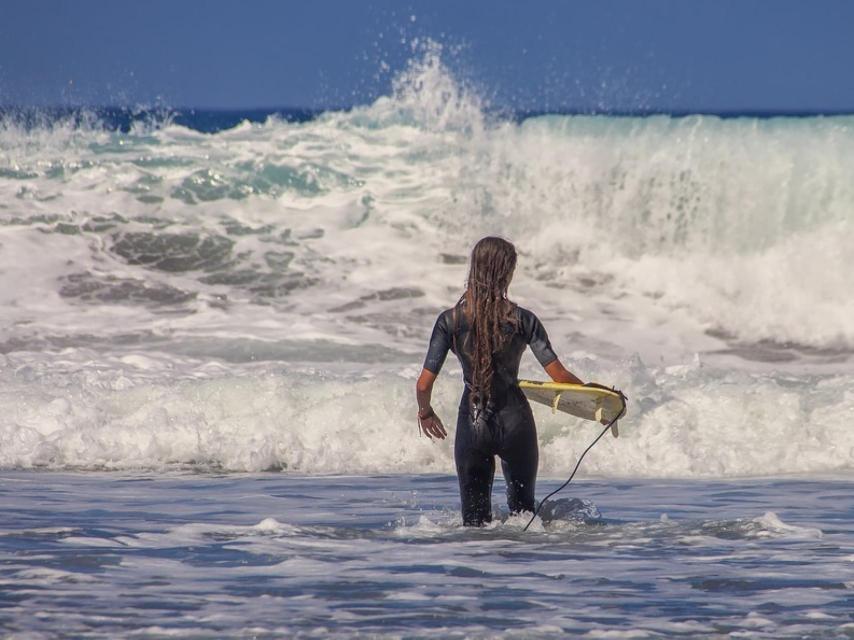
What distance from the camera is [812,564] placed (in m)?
7.02

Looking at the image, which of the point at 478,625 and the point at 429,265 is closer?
the point at 478,625

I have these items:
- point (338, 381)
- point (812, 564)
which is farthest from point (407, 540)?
point (338, 381)

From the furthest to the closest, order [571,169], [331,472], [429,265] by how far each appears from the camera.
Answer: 1. [571,169]
2. [429,265]
3. [331,472]

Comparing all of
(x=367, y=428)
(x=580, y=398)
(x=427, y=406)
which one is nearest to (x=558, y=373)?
(x=580, y=398)

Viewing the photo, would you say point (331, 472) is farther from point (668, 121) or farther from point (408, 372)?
point (668, 121)

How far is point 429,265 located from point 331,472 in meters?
9.78

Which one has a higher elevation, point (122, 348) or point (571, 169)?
point (571, 169)

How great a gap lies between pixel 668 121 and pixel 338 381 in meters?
11.4

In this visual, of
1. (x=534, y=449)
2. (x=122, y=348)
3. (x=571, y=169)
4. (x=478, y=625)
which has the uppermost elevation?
(x=571, y=169)

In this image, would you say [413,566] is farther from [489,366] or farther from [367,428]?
[367,428]

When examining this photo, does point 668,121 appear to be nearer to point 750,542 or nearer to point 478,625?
point 750,542

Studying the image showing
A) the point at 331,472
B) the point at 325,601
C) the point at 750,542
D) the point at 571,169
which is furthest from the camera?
the point at 571,169

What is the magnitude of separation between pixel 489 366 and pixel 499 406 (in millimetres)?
230

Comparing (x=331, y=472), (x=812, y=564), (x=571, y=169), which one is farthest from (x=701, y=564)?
(x=571, y=169)
